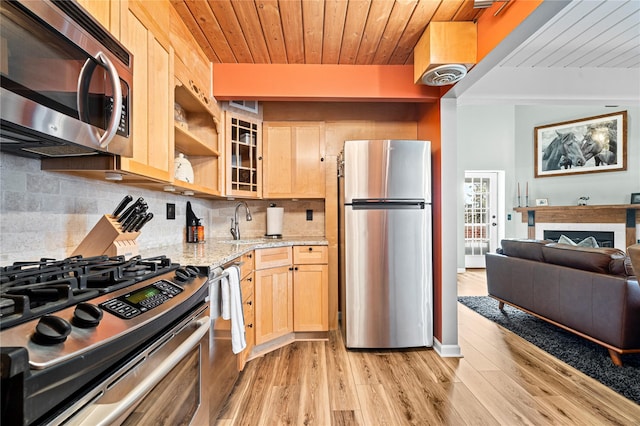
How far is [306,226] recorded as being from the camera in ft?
10.7

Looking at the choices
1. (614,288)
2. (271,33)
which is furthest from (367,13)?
(614,288)

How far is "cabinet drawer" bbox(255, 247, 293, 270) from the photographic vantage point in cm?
240

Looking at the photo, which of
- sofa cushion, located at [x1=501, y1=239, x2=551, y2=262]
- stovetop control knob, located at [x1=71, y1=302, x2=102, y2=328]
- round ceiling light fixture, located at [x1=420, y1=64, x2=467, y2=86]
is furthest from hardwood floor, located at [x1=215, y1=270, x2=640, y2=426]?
round ceiling light fixture, located at [x1=420, y1=64, x2=467, y2=86]

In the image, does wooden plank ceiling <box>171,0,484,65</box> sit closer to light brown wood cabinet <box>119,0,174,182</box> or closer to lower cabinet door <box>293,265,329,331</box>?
light brown wood cabinet <box>119,0,174,182</box>

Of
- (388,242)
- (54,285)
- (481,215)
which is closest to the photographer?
(54,285)

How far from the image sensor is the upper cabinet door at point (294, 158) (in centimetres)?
306

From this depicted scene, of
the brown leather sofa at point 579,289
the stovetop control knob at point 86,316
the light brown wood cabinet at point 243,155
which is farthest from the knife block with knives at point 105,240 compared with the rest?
the brown leather sofa at point 579,289

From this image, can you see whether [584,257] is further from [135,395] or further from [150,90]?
[150,90]

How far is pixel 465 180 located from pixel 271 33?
527cm

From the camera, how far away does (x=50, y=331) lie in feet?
1.80

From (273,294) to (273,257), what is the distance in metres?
0.31

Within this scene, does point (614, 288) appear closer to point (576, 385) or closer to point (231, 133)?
point (576, 385)

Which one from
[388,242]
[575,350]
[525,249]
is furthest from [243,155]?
[575,350]

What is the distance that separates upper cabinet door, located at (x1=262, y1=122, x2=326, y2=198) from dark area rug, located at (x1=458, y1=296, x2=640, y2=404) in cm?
233
